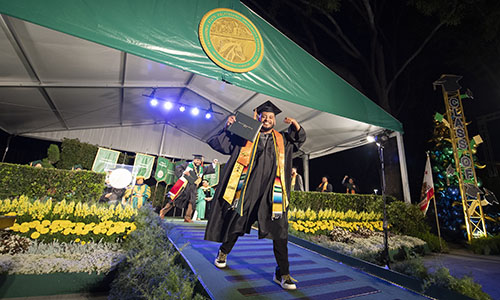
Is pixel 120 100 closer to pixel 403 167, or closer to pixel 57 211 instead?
pixel 57 211

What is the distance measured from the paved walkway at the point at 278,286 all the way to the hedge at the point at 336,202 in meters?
3.68

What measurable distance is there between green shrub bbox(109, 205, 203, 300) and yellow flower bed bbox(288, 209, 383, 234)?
3.50 metres

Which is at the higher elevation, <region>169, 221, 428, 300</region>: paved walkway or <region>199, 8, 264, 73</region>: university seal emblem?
Answer: <region>199, 8, 264, 73</region>: university seal emblem

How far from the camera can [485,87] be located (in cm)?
955

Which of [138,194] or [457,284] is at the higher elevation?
[138,194]

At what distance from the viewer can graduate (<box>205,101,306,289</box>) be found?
2.27m

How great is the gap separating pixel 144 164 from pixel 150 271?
1052 centimetres

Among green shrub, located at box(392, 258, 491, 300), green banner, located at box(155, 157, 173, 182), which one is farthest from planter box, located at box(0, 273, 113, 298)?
green banner, located at box(155, 157, 173, 182)

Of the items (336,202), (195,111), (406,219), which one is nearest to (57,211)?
(336,202)

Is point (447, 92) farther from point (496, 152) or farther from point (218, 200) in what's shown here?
point (218, 200)

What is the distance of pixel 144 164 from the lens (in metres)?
11.7

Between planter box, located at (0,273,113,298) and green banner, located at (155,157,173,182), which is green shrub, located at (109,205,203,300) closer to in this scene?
planter box, located at (0,273,113,298)

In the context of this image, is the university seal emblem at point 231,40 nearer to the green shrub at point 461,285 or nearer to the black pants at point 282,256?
the black pants at point 282,256

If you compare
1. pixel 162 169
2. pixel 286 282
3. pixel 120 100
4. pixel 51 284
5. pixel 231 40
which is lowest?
pixel 51 284
